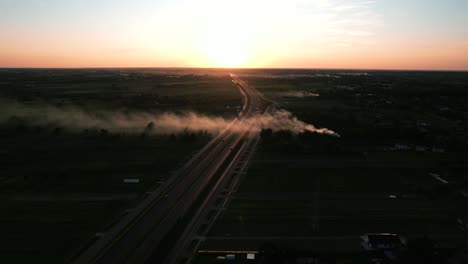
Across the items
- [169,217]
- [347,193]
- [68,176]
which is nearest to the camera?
[169,217]

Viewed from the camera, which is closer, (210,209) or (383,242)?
(383,242)

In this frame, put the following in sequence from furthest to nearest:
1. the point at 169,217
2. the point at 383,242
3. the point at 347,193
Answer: the point at 347,193, the point at 169,217, the point at 383,242

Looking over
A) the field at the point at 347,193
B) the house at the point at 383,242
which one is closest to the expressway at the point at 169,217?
the field at the point at 347,193

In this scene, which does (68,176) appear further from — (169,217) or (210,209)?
(210,209)

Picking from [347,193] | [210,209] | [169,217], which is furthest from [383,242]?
[169,217]

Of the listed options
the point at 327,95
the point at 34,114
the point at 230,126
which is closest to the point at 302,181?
the point at 230,126

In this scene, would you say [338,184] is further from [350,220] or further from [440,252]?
[440,252]

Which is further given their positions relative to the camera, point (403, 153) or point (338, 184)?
point (403, 153)

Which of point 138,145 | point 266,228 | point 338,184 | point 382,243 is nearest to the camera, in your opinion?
point 382,243
